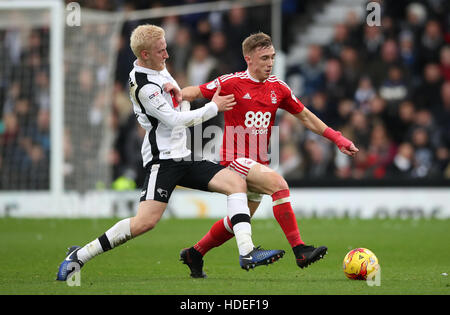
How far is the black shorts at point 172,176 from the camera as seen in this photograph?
7.06 metres

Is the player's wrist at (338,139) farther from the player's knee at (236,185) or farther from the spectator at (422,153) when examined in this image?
the spectator at (422,153)

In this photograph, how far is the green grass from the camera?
21.6 feet

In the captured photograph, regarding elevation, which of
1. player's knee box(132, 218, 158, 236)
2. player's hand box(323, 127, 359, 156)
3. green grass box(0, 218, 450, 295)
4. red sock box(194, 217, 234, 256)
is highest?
player's hand box(323, 127, 359, 156)

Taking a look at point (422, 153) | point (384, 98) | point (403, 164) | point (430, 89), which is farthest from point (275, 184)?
point (430, 89)

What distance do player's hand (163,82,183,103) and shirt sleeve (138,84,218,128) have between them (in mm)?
76

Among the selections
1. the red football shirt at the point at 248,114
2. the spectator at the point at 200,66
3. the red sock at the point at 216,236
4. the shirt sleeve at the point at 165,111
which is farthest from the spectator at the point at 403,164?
the shirt sleeve at the point at 165,111

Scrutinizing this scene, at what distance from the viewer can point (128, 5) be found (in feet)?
66.8

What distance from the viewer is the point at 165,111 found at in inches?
272

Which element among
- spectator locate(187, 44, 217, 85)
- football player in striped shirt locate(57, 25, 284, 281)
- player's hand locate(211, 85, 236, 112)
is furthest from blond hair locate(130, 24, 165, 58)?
spectator locate(187, 44, 217, 85)

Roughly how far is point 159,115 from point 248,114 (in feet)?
3.23

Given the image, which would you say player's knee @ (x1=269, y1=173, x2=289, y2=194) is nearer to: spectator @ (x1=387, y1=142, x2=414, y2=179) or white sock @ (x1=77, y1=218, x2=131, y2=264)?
white sock @ (x1=77, y1=218, x2=131, y2=264)

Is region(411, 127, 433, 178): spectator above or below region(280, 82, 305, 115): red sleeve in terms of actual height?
below

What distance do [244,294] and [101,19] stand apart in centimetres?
1221

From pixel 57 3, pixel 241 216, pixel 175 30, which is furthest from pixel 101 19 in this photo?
pixel 241 216
